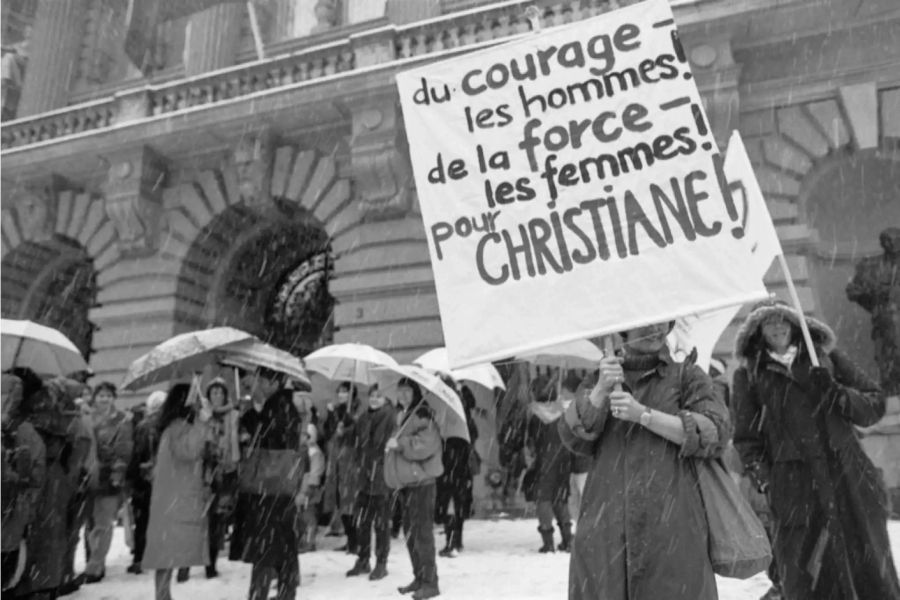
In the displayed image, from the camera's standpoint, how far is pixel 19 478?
4.65m

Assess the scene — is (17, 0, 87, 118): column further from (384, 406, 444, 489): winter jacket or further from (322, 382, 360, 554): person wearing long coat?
(384, 406, 444, 489): winter jacket

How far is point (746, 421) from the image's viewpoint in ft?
13.0

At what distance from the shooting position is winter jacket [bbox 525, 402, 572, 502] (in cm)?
743

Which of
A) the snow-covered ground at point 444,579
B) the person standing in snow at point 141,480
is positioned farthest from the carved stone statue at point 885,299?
the person standing in snow at point 141,480

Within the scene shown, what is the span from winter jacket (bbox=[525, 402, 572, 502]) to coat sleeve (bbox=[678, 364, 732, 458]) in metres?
4.47

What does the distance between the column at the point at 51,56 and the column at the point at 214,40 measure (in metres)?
3.12

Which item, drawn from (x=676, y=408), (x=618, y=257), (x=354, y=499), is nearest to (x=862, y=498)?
(x=676, y=408)

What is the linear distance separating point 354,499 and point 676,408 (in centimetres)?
534

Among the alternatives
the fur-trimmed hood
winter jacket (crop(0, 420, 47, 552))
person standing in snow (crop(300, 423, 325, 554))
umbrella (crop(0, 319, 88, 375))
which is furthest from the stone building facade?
winter jacket (crop(0, 420, 47, 552))

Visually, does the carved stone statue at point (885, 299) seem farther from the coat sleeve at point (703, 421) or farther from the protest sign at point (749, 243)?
the coat sleeve at point (703, 421)

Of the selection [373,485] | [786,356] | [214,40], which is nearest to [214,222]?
[214,40]

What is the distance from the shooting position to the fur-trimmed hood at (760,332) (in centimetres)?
392

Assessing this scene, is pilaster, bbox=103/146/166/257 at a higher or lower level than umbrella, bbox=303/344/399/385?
higher

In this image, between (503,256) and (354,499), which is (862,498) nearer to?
(503,256)
